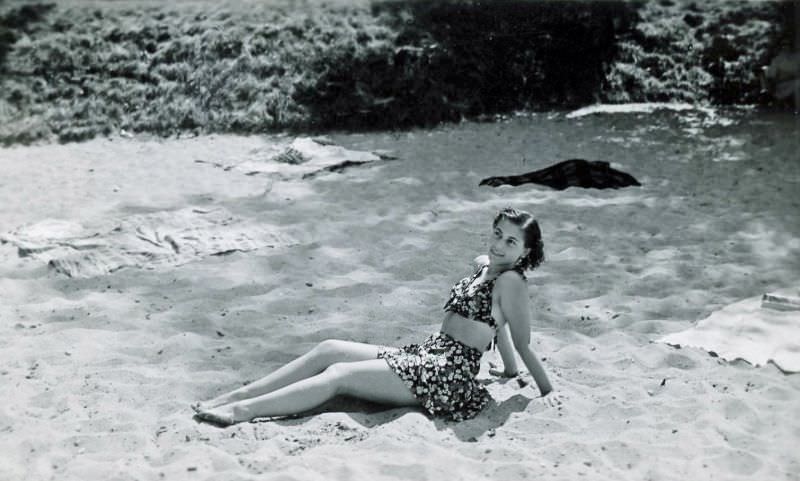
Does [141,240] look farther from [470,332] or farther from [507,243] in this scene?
[507,243]

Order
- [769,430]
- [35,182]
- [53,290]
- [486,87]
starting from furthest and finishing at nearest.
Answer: [486,87] < [35,182] < [53,290] < [769,430]

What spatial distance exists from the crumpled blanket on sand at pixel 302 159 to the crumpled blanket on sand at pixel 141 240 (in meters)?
1.35

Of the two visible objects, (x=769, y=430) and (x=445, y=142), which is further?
(x=445, y=142)

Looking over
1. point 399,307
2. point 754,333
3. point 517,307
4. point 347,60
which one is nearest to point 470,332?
point 517,307

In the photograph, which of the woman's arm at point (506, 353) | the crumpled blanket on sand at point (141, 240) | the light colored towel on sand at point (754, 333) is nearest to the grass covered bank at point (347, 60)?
the crumpled blanket on sand at point (141, 240)

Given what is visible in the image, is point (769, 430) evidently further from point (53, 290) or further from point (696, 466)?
point (53, 290)

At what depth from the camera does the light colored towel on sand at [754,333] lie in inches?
149

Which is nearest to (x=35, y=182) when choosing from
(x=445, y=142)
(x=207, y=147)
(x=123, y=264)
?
(x=207, y=147)

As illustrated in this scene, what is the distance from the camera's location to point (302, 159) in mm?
7547

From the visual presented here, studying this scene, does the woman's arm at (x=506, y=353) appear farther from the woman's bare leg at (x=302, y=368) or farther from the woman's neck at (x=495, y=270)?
the woman's bare leg at (x=302, y=368)

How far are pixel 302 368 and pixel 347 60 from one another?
6748 millimetres

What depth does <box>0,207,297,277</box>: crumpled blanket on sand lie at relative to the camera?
502 centimetres

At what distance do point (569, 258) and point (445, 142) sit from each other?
3399 mm

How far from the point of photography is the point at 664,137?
834cm
